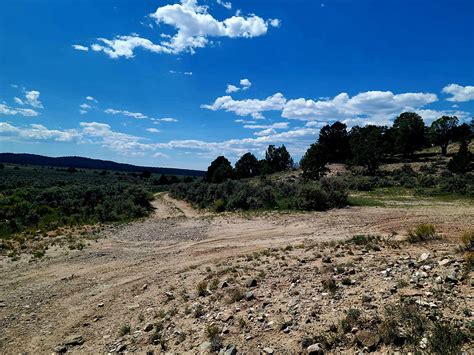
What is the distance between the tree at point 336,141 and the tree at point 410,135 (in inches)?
453

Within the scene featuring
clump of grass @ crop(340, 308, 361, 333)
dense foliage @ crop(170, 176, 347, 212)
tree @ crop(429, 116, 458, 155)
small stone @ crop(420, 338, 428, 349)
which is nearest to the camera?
small stone @ crop(420, 338, 428, 349)

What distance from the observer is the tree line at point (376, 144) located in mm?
52156

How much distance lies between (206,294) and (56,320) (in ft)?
13.3

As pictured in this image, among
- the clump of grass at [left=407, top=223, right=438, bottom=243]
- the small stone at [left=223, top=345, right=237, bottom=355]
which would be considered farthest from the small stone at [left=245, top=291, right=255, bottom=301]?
the clump of grass at [left=407, top=223, right=438, bottom=243]

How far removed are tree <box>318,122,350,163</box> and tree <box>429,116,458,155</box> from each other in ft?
56.2

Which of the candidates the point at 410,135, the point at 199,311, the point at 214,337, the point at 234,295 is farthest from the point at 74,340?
the point at 410,135

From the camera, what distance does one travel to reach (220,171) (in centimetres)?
7662

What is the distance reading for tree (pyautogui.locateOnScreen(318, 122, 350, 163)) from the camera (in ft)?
Answer: 253

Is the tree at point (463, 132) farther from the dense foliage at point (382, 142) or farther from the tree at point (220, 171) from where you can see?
the tree at point (220, 171)

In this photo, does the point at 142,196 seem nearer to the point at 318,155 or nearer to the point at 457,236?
the point at 318,155

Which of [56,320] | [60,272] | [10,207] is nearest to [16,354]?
[56,320]

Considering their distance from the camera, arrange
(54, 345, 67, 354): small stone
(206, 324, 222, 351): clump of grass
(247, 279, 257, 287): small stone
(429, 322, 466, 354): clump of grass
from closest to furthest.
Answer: (429, 322, 466, 354): clump of grass → (206, 324, 222, 351): clump of grass → (54, 345, 67, 354): small stone → (247, 279, 257, 287): small stone

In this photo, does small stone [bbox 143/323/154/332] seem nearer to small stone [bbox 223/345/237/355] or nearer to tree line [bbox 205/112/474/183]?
small stone [bbox 223/345/237/355]

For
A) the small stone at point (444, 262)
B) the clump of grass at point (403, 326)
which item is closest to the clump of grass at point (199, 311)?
the clump of grass at point (403, 326)
